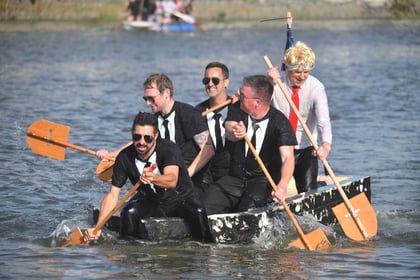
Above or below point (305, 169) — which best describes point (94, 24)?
above

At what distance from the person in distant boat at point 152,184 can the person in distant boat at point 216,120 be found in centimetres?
68

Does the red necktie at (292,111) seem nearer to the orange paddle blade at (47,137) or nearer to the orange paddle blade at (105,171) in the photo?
the orange paddle blade at (105,171)

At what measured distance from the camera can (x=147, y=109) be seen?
20.2 metres

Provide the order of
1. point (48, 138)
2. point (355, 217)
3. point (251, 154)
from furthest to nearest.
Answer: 1. point (48, 138)
2. point (355, 217)
3. point (251, 154)

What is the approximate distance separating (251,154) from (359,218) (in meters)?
1.43

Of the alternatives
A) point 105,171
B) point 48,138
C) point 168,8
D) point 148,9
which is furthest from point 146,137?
point 148,9

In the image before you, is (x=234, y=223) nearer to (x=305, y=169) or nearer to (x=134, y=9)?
(x=305, y=169)

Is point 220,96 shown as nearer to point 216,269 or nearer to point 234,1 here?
point 216,269

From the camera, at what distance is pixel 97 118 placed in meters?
19.5

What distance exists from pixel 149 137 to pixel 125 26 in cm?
3692

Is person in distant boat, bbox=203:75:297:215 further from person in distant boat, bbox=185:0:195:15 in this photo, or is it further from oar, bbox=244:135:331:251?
person in distant boat, bbox=185:0:195:15

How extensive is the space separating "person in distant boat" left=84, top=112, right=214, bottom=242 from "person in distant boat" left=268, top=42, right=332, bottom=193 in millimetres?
1344

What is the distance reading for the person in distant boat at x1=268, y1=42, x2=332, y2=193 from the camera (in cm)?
1014

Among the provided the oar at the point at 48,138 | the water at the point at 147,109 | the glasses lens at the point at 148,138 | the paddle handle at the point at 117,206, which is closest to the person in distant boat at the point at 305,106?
the water at the point at 147,109
